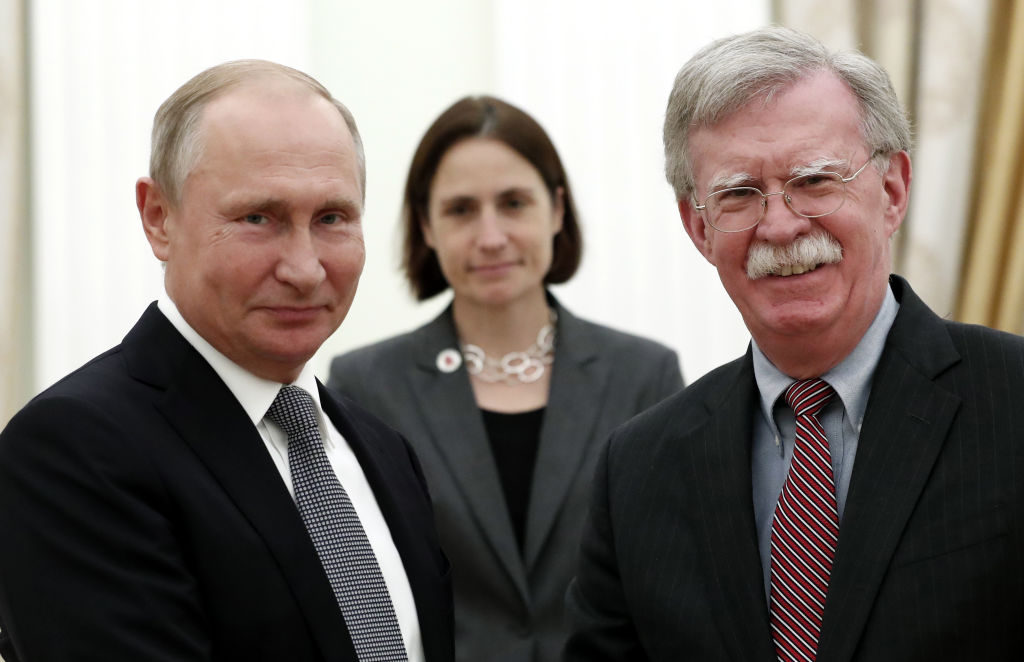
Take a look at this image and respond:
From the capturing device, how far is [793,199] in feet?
6.43

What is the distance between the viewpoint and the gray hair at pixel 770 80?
1.98m

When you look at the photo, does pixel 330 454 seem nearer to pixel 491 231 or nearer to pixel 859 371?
pixel 859 371

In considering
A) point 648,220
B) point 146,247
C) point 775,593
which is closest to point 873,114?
point 775,593

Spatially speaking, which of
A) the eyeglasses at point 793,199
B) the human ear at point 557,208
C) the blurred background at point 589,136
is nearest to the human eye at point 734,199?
the eyeglasses at point 793,199

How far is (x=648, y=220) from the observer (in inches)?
171

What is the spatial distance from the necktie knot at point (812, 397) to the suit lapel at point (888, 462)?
0.07 meters

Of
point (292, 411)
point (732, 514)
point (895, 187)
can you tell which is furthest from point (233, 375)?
point (895, 187)

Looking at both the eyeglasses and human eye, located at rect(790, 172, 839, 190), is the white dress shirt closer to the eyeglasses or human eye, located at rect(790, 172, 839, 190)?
the eyeglasses

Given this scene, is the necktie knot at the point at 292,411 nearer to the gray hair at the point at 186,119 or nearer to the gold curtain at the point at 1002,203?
the gray hair at the point at 186,119

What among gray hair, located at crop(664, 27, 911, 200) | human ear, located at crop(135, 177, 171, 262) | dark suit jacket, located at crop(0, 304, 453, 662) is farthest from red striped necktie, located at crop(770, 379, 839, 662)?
human ear, located at crop(135, 177, 171, 262)

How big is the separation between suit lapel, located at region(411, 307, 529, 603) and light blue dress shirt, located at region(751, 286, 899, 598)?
97 centimetres

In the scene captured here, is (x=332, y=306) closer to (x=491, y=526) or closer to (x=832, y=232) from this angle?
(x=832, y=232)

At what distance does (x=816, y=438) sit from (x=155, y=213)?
105cm

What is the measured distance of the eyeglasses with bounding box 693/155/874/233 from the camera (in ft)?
6.40
